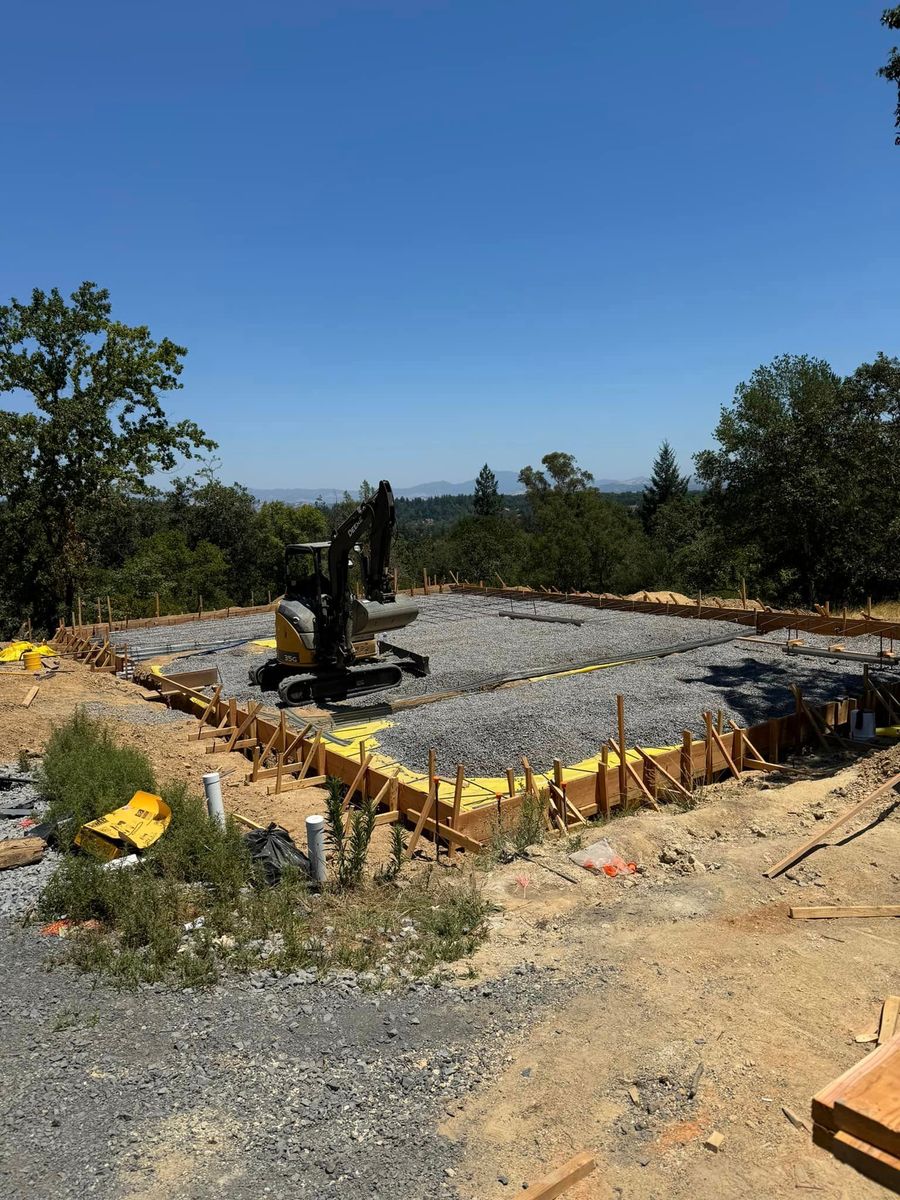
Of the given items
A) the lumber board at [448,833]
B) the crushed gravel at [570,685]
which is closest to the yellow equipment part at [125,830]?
the lumber board at [448,833]

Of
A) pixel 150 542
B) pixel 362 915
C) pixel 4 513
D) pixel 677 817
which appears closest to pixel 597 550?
pixel 150 542

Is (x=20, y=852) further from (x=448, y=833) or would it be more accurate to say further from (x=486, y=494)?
(x=486, y=494)

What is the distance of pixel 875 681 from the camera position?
48.6 ft

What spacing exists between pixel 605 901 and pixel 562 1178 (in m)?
3.83

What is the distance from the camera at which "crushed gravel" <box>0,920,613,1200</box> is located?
413 centimetres

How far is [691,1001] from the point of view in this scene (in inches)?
223

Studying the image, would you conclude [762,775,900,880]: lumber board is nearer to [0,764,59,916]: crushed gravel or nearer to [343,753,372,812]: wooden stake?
[343,753,372,812]: wooden stake

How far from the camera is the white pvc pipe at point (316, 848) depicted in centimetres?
759

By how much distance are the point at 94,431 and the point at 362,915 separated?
28.9 meters

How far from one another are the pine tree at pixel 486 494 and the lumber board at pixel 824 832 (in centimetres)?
8759

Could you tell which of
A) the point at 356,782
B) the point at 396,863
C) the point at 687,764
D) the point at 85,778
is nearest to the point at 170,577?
the point at 85,778

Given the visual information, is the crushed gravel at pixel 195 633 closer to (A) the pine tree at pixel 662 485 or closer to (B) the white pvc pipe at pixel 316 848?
(B) the white pvc pipe at pixel 316 848

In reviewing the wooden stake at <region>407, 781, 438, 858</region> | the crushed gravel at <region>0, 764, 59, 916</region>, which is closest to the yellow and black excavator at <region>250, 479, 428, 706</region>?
the crushed gravel at <region>0, 764, 59, 916</region>

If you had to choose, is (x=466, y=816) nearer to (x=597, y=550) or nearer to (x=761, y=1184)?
(x=761, y=1184)
